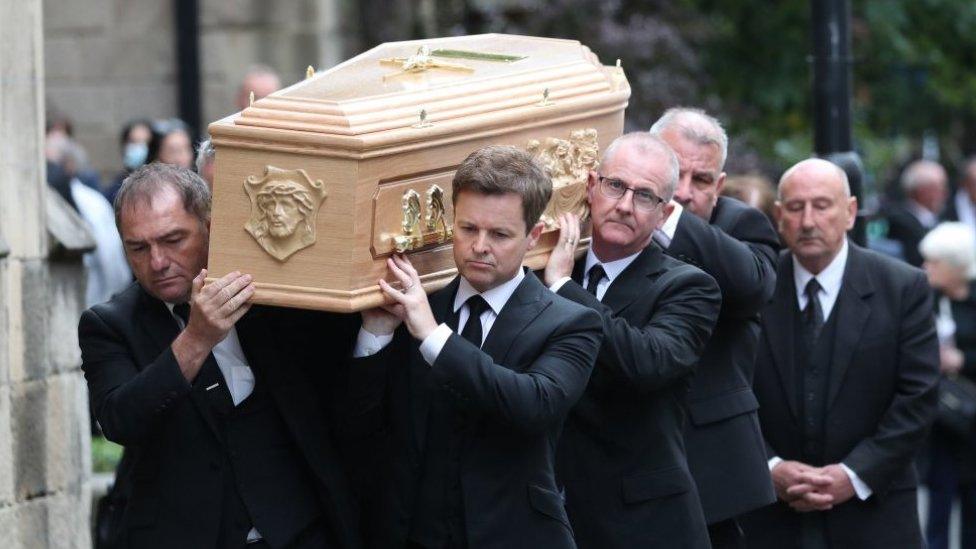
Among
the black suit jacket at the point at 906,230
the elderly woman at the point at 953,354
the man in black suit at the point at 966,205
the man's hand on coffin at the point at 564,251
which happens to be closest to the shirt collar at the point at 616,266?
the man's hand on coffin at the point at 564,251

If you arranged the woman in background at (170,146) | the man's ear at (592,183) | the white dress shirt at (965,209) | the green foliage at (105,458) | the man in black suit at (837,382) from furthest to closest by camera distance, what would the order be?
the white dress shirt at (965,209)
the woman in background at (170,146)
the green foliage at (105,458)
the man in black suit at (837,382)
the man's ear at (592,183)

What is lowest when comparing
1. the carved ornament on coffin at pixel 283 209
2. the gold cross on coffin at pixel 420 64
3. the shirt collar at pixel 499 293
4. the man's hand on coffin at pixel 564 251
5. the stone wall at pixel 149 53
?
the shirt collar at pixel 499 293

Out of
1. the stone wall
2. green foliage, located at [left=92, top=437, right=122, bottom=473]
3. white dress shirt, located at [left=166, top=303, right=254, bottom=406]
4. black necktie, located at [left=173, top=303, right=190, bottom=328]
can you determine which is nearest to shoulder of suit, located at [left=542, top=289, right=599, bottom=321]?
white dress shirt, located at [left=166, top=303, right=254, bottom=406]

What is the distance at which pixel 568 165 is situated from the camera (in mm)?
5363

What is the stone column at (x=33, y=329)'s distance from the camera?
20.5 ft

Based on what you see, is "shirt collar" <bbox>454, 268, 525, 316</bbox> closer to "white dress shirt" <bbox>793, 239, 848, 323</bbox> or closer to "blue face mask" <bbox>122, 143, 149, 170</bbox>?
"white dress shirt" <bbox>793, 239, 848, 323</bbox>

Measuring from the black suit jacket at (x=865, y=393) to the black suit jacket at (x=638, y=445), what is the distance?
1.33 metres

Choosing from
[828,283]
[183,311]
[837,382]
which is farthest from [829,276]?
[183,311]

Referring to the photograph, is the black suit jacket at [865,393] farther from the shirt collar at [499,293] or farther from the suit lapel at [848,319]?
the shirt collar at [499,293]

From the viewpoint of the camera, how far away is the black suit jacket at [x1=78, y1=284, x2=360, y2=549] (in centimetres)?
480

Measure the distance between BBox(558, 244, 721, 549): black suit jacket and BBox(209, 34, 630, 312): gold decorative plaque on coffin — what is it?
39 cm

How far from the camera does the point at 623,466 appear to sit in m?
5.23

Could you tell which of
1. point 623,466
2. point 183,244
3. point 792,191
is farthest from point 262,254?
point 792,191

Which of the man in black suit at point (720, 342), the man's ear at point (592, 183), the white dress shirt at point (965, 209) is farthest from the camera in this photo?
the white dress shirt at point (965, 209)
